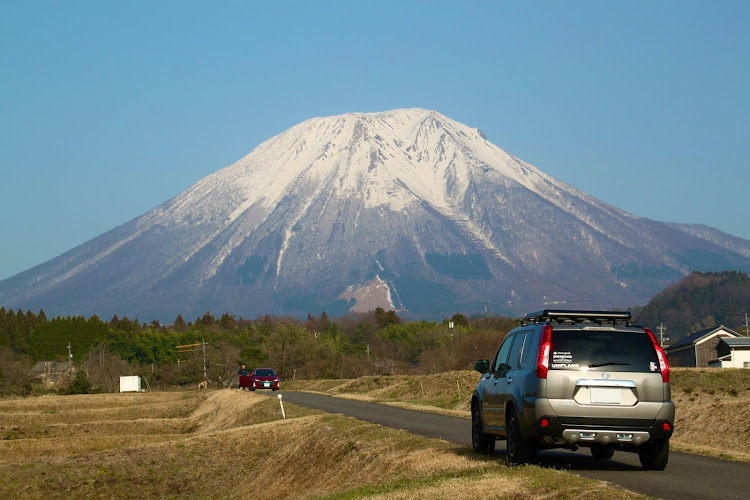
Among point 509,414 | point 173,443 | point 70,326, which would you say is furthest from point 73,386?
point 70,326

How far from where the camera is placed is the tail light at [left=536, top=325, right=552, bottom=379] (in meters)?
16.4

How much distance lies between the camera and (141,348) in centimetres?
18800

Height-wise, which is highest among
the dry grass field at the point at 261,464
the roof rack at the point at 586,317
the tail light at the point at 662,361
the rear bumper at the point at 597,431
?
the roof rack at the point at 586,317

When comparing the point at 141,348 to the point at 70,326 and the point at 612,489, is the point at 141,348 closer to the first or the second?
the point at 70,326

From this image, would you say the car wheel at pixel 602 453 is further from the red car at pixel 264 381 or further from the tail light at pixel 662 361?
the red car at pixel 264 381

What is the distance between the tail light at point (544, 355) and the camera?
645 inches

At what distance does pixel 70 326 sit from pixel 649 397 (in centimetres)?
19071

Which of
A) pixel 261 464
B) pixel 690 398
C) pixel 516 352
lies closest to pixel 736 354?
pixel 690 398

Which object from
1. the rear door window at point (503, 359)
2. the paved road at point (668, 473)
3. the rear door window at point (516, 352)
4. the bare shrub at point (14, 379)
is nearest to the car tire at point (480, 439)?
the paved road at point (668, 473)

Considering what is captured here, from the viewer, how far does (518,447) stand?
16953mm

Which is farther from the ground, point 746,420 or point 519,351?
point 519,351

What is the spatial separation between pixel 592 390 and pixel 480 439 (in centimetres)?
415

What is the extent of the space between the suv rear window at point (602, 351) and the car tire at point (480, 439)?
363 cm

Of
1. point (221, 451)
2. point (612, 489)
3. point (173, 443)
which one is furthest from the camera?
point (173, 443)
